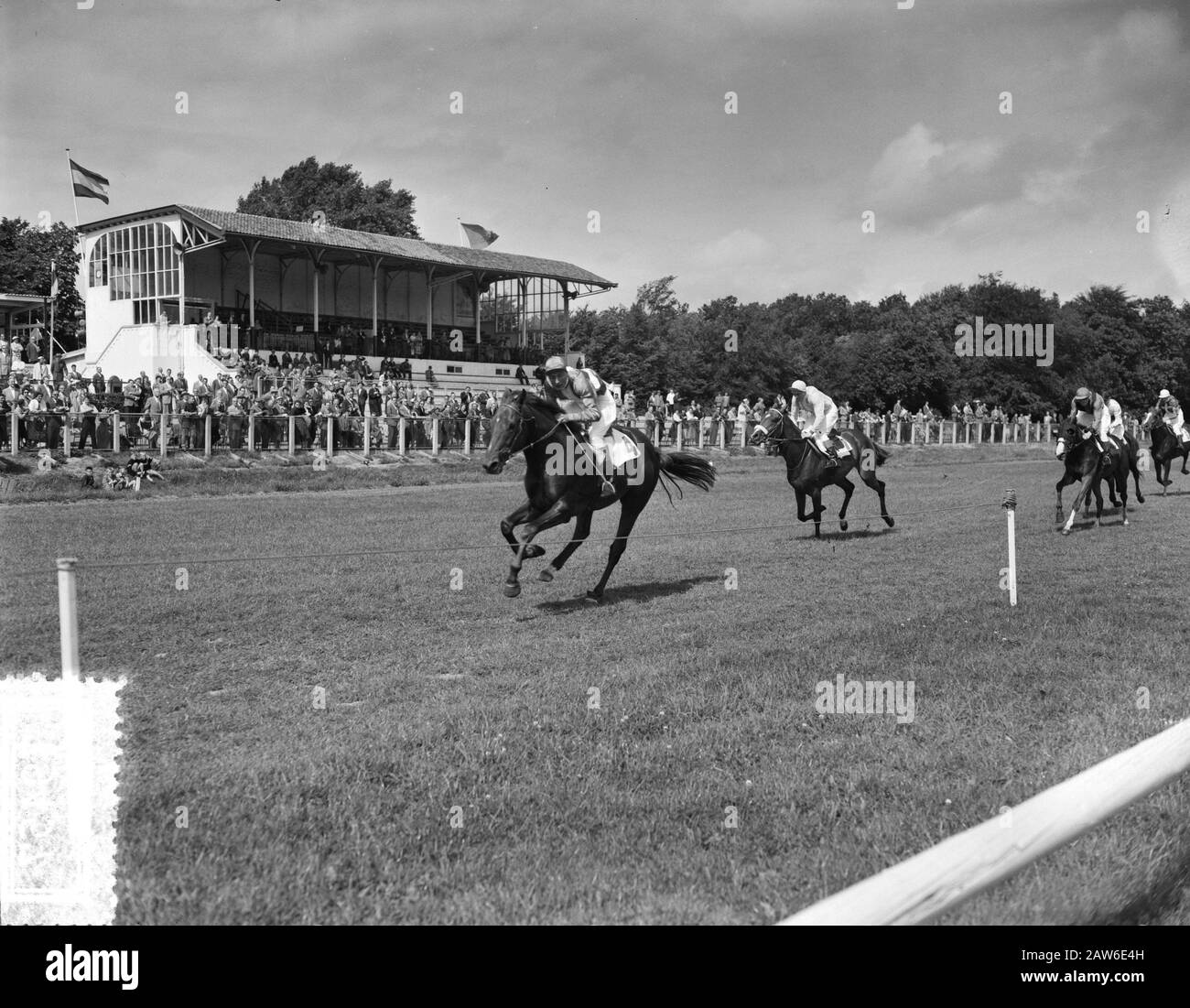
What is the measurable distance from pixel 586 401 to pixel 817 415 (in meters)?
6.39

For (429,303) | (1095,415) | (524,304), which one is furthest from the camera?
(524,304)

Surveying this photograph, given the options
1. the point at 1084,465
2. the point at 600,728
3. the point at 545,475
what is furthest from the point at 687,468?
the point at 1084,465

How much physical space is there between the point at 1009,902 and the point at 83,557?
12511 mm

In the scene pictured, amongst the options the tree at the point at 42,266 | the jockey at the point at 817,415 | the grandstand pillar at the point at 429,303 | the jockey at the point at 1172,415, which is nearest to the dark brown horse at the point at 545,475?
the jockey at the point at 817,415

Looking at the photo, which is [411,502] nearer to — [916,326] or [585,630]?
[585,630]

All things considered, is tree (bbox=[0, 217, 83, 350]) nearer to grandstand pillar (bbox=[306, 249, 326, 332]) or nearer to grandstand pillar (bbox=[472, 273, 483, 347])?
grandstand pillar (bbox=[306, 249, 326, 332])

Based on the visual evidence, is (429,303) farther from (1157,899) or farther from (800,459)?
(1157,899)

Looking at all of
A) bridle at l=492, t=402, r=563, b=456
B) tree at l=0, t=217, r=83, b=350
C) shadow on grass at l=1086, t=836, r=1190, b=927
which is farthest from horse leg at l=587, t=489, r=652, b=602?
tree at l=0, t=217, r=83, b=350

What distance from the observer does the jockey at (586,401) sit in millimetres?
11711

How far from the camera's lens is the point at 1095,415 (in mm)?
18562

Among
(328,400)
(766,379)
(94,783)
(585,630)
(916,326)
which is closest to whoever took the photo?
(94,783)

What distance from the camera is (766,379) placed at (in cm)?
5397

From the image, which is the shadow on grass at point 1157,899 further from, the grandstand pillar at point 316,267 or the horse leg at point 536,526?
the grandstand pillar at point 316,267
